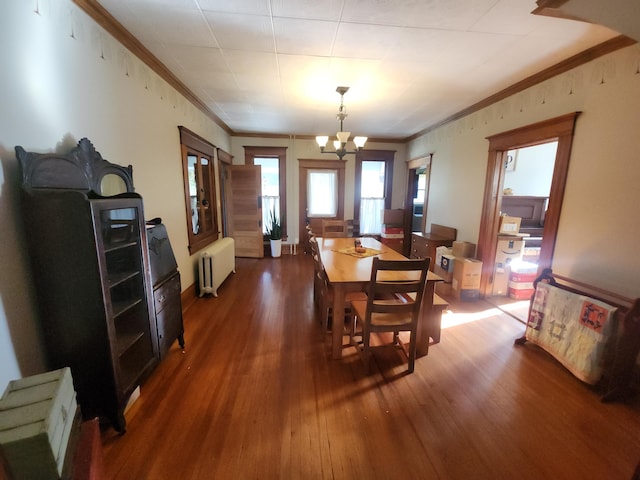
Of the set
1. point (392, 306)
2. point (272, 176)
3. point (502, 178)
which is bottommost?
point (392, 306)

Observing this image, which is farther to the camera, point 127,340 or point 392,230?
point 392,230

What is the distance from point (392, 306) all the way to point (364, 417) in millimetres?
744

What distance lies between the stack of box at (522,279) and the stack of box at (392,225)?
2471 mm

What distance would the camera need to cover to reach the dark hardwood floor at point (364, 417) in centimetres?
133

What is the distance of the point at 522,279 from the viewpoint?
3363mm

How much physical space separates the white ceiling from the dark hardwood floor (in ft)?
8.48

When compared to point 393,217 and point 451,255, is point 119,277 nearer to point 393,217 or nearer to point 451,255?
point 451,255

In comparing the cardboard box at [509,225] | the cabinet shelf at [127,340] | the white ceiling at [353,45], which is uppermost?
the white ceiling at [353,45]

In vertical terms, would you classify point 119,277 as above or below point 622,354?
above

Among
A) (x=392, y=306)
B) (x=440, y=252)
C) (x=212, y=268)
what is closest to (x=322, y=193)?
(x=440, y=252)

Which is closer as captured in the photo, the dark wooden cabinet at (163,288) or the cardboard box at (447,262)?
the dark wooden cabinet at (163,288)

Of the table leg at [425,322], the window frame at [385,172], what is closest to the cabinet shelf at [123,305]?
the table leg at [425,322]

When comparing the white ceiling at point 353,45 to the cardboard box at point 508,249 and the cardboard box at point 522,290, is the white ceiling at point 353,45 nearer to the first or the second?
the cardboard box at point 508,249

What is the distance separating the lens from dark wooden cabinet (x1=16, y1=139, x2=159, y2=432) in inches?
49.6
